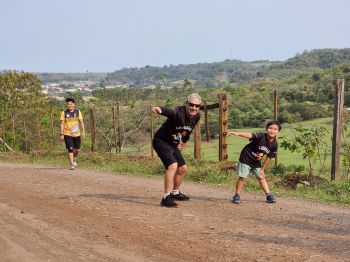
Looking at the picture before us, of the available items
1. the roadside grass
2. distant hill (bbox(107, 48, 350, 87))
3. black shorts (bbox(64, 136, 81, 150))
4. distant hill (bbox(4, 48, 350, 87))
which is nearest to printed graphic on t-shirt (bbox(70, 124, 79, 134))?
black shorts (bbox(64, 136, 81, 150))

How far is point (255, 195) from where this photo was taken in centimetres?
913

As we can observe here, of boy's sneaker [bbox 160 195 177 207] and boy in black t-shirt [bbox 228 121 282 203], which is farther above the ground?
boy in black t-shirt [bbox 228 121 282 203]

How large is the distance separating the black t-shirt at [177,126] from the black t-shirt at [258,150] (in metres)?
1.01

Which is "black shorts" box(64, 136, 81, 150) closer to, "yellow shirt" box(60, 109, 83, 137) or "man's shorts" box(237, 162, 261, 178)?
"yellow shirt" box(60, 109, 83, 137)

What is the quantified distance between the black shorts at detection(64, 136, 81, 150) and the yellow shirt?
0.34ft

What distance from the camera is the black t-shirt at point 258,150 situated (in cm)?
805

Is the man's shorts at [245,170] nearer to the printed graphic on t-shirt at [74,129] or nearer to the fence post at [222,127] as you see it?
the fence post at [222,127]

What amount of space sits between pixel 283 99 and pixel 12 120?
14756mm

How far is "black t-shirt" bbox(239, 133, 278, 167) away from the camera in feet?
26.4

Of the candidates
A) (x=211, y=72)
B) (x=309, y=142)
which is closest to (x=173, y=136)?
(x=309, y=142)

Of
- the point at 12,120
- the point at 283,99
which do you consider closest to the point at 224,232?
the point at 12,120

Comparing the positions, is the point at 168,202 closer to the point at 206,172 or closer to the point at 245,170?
the point at 245,170

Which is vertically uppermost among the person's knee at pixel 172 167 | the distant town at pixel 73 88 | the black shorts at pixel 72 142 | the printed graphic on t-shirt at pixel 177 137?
the printed graphic on t-shirt at pixel 177 137

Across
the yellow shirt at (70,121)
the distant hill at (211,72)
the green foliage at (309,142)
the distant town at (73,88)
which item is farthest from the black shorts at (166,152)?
the distant hill at (211,72)
